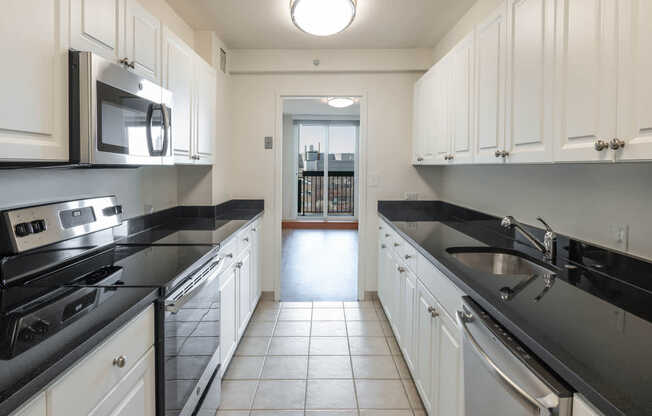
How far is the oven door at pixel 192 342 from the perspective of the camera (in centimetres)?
146

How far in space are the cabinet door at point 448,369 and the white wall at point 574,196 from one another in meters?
0.73

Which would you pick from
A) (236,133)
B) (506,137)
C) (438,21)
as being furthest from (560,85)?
(236,133)

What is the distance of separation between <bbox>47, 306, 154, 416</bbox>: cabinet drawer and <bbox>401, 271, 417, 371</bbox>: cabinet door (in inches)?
59.6

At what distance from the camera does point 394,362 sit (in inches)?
108

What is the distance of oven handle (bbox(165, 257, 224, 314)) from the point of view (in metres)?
1.46

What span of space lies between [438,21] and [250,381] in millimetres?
2980

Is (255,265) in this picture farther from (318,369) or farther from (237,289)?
(318,369)

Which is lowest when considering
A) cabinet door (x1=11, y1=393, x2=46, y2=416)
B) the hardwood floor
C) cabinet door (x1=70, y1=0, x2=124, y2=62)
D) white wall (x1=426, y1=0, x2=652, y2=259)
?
the hardwood floor

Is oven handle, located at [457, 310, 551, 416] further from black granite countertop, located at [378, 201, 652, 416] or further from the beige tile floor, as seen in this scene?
the beige tile floor

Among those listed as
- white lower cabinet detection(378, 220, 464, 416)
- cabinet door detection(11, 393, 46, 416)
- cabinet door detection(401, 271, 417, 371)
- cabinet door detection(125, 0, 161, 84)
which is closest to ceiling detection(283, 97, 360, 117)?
white lower cabinet detection(378, 220, 464, 416)

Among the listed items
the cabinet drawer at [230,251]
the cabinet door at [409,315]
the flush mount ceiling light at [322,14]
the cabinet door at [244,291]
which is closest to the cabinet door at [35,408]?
the cabinet drawer at [230,251]

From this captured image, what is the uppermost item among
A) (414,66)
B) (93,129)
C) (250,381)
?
(414,66)

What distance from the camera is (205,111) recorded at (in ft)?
10.1

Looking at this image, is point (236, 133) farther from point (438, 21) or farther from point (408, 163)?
point (438, 21)
